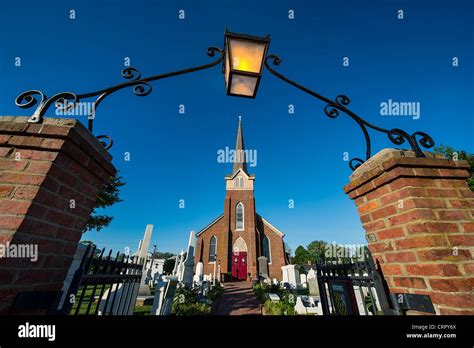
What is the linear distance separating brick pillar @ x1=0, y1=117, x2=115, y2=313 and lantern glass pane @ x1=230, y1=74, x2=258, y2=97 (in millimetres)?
1457

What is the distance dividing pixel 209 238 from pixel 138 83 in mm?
22331

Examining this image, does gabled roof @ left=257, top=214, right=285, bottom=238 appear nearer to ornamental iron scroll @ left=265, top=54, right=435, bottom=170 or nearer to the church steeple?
the church steeple

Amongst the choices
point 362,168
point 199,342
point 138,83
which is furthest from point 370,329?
point 138,83

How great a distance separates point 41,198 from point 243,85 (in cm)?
197

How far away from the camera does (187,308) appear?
7.65 m

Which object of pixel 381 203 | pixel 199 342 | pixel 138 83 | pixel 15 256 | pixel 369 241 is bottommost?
pixel 199 342

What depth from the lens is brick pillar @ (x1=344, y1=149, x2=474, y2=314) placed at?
1392 mm

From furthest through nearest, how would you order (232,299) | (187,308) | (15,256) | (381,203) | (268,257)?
1. (268,257)
2. (232,299)
3. (187,308)
4. (381,203)
5. (15,256)

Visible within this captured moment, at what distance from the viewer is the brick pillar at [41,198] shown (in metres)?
1.23

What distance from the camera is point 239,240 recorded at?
22312 millimetres

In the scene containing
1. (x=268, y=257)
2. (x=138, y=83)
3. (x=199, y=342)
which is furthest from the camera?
(x=268, y=257)

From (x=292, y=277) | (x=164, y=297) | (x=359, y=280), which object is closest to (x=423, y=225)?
(x=359, y=280)

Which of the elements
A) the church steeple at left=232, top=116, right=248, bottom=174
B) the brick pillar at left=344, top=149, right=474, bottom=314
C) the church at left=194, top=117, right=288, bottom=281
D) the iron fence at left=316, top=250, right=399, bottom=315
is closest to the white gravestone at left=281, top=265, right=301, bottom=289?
the church at left=194, top=117, right=288, bottom=281

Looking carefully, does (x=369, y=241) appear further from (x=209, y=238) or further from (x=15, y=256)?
(x=209, y=238)
